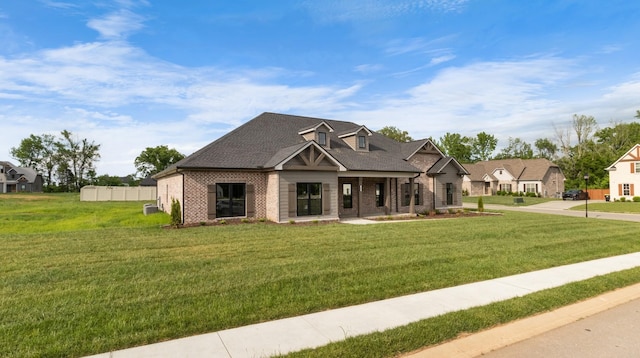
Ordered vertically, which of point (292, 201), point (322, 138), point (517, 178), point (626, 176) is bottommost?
point (292, 201)

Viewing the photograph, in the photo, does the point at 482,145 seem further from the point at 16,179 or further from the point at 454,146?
the point at 16,179

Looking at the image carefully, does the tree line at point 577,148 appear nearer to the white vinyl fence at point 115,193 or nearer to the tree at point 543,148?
the tree at point 543,148

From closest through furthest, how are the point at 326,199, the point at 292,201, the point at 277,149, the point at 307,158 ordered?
the point at 292,201 < the point at 307,158 < the point at 326,199 < the point at 277,149

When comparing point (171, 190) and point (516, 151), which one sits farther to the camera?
point (516, 151)

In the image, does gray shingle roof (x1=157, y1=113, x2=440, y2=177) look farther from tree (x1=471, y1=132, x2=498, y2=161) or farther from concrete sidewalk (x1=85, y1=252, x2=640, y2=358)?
tree (x1=471, y1=132, x2=498, y2=161)

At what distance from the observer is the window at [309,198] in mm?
17844

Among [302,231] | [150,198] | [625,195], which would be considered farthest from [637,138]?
[150,198]

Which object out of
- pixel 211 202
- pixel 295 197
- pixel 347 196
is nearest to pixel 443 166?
pixel 347 196

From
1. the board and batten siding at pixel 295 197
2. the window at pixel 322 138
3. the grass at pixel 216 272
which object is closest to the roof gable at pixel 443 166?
the window at pixel 322 138

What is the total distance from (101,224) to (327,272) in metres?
13.0

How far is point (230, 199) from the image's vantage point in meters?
17.2

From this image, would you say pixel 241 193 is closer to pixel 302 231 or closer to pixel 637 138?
pixel 302 231

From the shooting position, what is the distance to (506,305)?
5570 millimetres

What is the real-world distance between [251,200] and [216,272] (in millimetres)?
10484
